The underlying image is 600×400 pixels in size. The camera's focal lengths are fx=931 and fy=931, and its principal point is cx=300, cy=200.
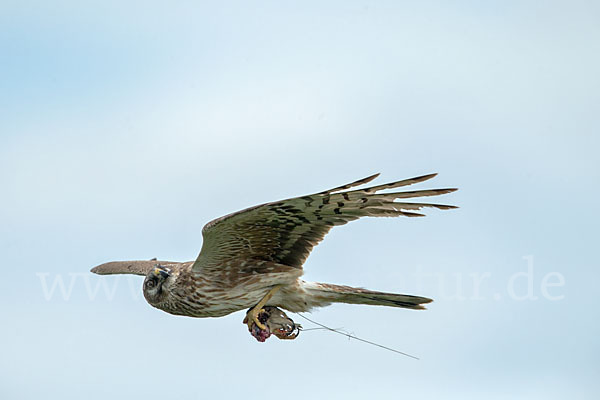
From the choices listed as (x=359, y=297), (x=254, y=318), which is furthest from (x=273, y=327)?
(x=359, y=297)

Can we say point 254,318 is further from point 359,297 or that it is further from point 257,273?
point 359,297

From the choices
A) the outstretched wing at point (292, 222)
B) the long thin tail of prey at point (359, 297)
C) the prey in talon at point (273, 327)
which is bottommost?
the prey in talon at point (273, 327)

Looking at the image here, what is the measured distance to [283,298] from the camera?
1016 centimetres

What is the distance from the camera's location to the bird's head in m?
10.4

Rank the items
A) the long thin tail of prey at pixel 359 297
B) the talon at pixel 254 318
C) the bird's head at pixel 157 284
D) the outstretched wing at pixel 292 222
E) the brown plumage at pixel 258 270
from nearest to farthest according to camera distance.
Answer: the outstretched wing at pixel 292 222
the brown plumage at pixel 258 270
the long thin tail of prey at pixel 359 297
the talon at pixel 254 318
the bird's head at pixel 157 284

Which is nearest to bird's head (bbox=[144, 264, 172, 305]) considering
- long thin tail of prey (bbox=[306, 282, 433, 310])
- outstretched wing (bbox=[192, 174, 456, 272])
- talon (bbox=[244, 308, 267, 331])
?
outstretched wing (bbox=[192, 174, 456, 272])

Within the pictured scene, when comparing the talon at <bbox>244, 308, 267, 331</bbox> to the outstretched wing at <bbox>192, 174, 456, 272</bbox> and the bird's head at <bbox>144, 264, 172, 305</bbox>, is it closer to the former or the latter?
the outstretched wing at <bbox>192, 174, 456, 272</bbox>

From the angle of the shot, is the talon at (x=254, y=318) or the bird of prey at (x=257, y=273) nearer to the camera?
the bird of prey at (x=257, y=273)

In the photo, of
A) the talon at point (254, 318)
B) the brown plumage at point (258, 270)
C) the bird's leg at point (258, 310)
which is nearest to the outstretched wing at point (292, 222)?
the brown plumage at point (258, 270)

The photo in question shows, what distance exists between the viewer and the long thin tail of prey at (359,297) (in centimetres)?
974

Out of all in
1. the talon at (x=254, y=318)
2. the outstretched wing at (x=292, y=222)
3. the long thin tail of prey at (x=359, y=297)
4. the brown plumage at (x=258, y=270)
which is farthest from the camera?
the talon at (x=254, y=318)

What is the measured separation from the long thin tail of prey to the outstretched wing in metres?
0.35

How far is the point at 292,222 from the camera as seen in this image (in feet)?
31.1

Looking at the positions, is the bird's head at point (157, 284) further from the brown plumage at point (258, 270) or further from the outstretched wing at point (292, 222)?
the outstretched wing at point (292, 222)
